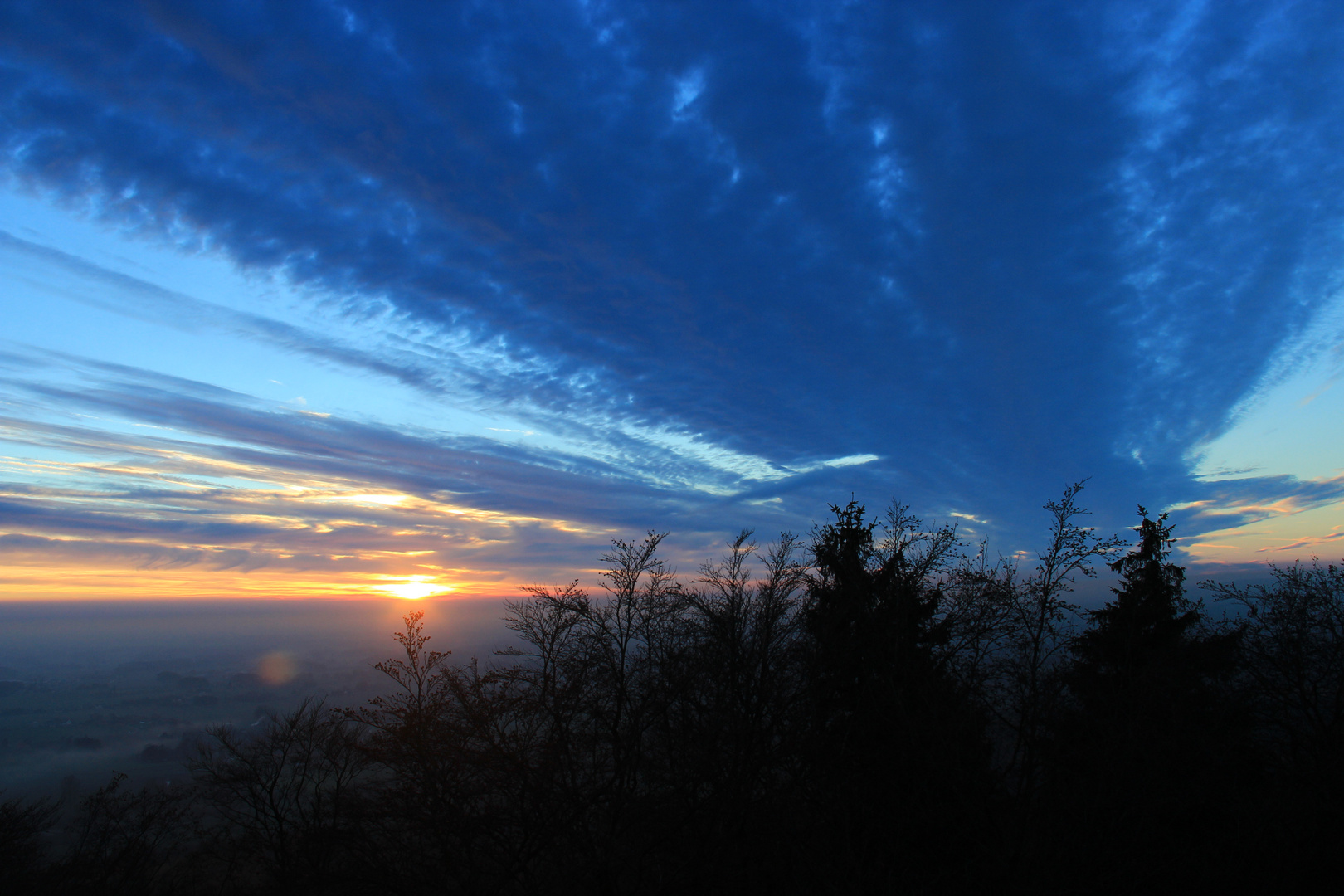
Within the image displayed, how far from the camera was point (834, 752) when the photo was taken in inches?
734

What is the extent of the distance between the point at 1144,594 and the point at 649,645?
1903 centimetres

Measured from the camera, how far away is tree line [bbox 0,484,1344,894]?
11.5m

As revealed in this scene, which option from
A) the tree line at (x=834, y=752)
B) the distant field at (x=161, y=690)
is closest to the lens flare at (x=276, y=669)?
the distant field at (x=161, y=690)

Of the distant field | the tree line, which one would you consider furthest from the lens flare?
the tree line

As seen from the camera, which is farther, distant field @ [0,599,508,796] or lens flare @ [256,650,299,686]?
lens flare @ [256,650,299,686]

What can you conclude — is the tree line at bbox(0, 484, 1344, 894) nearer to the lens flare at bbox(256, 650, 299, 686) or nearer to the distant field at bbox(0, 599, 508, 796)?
the distant field at bbox(0, 599, 508, 796)

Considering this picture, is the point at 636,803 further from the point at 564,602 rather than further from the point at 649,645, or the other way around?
the point at 564,602

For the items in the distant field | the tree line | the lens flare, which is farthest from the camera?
the lens flare

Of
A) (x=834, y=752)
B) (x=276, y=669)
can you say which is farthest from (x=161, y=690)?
(x=834, y=752)

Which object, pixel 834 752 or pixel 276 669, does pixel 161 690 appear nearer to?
pixel 276 669

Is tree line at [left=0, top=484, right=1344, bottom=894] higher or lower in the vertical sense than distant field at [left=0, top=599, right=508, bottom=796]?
higher

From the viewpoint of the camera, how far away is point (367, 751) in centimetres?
1722

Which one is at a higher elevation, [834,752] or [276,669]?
[834,752]

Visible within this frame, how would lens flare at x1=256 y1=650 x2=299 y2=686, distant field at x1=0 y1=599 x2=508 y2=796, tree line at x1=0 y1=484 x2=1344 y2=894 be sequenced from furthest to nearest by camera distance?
1. lens flare at x1=256 y1=650 x2=299 y2=686
2. distant field at x1=0 y1=599 x2=508 y2=796
3. tree line at x1=0 y1=484 x2=1344 y2=894
